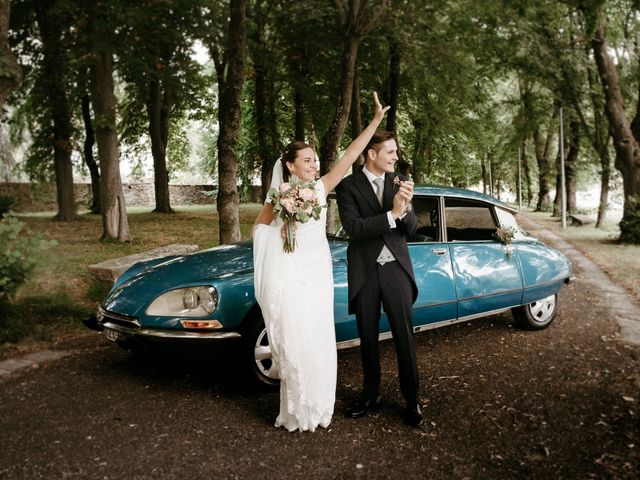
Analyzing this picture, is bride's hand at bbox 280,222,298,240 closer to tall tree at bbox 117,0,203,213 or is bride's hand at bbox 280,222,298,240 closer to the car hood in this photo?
the car hood

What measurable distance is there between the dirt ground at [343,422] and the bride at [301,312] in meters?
0.21

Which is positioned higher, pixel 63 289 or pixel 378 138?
pixel 378 138

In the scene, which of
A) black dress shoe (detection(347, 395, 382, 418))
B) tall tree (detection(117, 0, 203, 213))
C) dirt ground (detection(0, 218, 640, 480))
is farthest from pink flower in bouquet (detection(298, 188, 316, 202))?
tall tree (detection(117, 0, 203, 213))

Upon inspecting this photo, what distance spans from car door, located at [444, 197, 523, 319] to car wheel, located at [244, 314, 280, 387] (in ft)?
6.43

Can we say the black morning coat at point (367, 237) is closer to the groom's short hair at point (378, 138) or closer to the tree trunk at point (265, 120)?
the groom's short hair at point (378, 138)

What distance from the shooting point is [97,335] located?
5.99 meters

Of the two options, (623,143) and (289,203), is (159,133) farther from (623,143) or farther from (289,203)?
(289,203)

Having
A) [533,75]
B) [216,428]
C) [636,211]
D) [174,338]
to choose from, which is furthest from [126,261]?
[533,75]

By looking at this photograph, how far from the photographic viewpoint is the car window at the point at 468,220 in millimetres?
5199

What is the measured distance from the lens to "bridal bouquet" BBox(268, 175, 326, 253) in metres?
3.38

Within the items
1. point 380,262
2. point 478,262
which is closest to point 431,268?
point 478,262

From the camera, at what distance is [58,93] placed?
1622 centimetres

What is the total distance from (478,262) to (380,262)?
1.95 m

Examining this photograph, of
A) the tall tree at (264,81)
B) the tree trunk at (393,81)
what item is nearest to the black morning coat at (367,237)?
the tall tree at (264,81)
